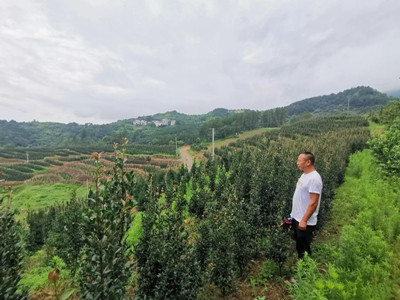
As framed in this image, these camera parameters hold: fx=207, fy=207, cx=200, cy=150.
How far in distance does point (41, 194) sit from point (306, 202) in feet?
114

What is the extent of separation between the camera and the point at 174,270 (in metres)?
3.21

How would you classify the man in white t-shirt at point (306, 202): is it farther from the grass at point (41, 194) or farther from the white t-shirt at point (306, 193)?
the grass at point (41, 194)

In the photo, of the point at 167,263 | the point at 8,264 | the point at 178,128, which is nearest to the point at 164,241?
the point at 167,263

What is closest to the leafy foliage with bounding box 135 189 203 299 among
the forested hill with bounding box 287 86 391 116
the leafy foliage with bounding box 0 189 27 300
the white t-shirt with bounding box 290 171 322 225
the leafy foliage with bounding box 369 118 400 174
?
the leafy foliage with bounding box 0 189 27 300

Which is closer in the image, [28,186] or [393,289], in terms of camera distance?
[393,289]

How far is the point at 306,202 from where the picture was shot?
3754 mm

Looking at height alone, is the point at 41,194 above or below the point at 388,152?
below

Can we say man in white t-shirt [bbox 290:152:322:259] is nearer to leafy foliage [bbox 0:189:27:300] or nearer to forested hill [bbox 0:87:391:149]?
leafy foliage [bbox 0:189:27:300]

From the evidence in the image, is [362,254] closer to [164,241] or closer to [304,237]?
[304,237]

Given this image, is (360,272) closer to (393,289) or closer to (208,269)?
(393,289)

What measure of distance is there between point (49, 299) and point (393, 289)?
539 cm

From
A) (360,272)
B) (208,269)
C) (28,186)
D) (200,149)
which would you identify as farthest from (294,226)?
(200,149)

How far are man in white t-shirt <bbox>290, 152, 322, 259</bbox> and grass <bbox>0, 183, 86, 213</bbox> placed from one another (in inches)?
1129

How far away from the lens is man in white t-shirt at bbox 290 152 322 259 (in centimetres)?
356
